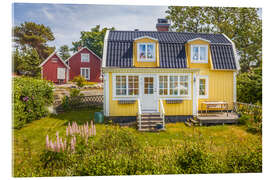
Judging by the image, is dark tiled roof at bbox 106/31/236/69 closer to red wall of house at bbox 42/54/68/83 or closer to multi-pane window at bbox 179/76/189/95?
multi-pane window at bbox 179/76/189/95

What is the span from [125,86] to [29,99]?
2.56 metres

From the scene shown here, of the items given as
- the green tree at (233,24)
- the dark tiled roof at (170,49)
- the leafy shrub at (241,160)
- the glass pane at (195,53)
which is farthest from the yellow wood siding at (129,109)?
the green tree at (233,24)

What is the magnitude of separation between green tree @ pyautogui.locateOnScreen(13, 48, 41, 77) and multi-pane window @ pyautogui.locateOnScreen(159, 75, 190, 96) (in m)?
3.37

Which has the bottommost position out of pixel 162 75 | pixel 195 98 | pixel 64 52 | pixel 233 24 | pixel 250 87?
pixel 195 98

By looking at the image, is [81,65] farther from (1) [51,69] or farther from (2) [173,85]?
(2) [173,85]

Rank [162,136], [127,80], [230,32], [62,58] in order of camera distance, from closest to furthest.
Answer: [62,58] → [162,136] → [230,32] → [127,80]

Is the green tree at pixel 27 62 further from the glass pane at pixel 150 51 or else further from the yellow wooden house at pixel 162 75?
the glass pane at pixel 150 51

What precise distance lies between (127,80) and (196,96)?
222 centimetres

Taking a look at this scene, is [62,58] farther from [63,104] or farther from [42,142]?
[42,142]

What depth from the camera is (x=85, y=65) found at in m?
4.11

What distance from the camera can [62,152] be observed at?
2.81 meters

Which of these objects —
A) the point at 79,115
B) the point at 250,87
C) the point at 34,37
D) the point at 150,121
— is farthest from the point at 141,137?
the point at 250,87

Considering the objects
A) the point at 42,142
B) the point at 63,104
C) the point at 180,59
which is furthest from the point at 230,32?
the point at 42,142

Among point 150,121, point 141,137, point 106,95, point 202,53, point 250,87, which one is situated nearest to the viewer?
point 141,137
